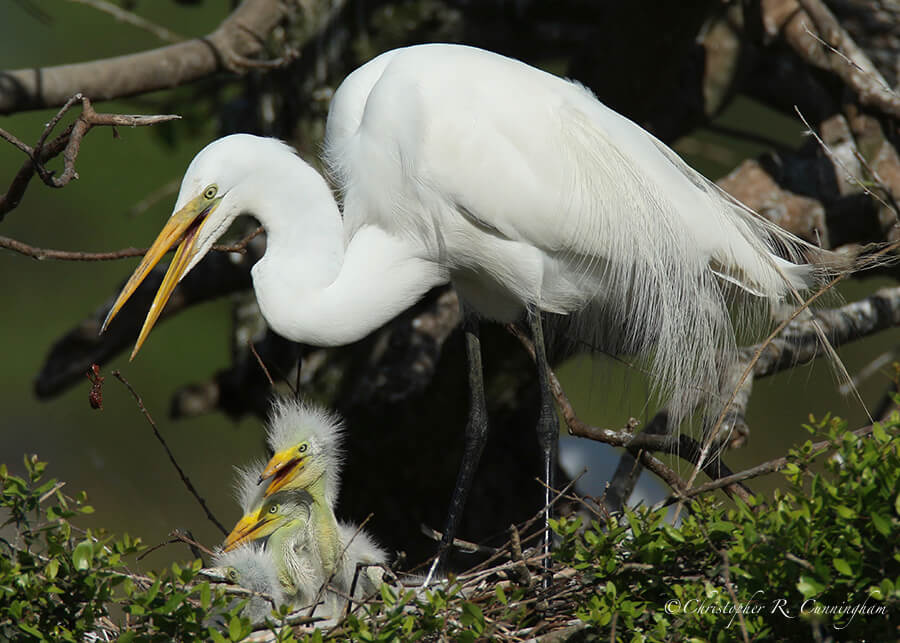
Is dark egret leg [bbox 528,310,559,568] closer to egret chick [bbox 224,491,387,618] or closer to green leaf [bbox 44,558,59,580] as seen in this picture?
egret chick [bbox 224,491,387,618]

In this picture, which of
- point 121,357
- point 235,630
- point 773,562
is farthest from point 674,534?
point 121,357

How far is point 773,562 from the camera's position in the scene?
1.48 meters

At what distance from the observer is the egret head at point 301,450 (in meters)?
2.19

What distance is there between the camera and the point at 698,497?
71.7 inches

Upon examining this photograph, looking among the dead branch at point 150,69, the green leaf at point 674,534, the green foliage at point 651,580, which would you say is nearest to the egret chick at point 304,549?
the green foliage at point 651,580

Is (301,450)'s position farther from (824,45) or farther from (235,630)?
(824,45)

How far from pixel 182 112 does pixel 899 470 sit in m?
2.75

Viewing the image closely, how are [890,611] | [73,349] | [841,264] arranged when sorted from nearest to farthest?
[890,611]
[841,264]
[73,349]

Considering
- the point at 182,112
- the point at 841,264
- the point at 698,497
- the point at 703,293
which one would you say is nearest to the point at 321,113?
the point at 182,112

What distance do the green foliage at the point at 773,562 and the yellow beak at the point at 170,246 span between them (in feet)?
Result: 3.03

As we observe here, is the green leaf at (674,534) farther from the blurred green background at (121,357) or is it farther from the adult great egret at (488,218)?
the blurred green background at (121,357)

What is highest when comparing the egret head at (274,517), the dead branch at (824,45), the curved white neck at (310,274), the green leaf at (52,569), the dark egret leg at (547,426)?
the dead branch at (824,45)

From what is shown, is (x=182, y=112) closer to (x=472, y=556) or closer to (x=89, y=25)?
(x=472, y=556)

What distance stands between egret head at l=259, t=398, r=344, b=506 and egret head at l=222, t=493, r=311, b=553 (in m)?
0.04
